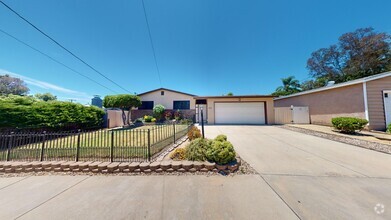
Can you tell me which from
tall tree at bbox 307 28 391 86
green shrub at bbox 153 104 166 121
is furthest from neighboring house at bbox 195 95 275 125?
tall tree at bbox 307 28 391 86

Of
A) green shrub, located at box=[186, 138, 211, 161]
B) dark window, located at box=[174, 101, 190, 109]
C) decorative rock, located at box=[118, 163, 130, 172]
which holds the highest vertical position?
dark window, located at box=[174, 101, 190, 109]

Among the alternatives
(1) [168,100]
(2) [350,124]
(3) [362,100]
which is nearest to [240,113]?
(2) [350,124]

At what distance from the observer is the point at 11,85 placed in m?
30.6

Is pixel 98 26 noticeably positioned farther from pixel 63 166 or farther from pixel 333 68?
pixel 333 68

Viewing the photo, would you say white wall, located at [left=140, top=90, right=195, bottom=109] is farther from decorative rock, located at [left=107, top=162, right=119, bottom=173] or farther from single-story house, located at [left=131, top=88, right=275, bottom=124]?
decorative rock, located at [left=107, top=162, right=119, bottom=173]

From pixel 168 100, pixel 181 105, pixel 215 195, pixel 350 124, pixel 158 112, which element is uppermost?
pixel 168 100

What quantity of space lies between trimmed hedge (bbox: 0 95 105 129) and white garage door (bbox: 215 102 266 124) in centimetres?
1235

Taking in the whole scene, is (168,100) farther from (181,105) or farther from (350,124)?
(350,124)

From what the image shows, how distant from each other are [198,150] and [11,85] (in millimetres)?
48346

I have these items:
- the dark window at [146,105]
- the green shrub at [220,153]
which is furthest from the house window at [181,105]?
the green shrub at [220,153]

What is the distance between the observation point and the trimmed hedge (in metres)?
6.68

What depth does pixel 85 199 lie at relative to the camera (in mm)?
2688

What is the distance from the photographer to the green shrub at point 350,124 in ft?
27.0

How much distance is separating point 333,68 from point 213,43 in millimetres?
23895
